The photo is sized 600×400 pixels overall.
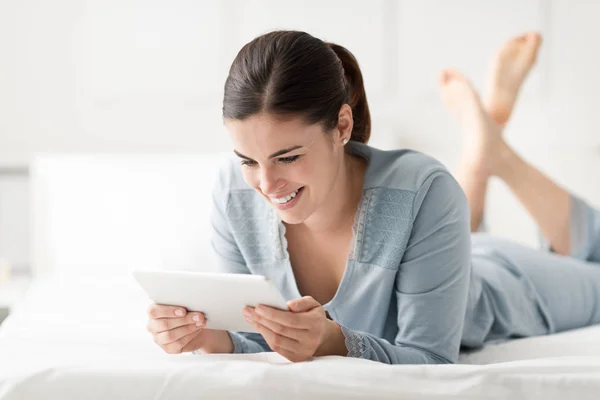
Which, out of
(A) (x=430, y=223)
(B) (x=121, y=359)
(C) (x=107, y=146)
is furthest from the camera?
(C) (x=107, y=146)

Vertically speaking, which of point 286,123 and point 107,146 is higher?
point 286,123

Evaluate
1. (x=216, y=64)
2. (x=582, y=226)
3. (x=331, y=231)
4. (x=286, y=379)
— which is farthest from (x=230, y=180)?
(x=216, y=64)

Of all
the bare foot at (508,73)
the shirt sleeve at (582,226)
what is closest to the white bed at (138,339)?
the shirt sleeve at (582,226)

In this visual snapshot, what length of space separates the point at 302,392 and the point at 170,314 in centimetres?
36

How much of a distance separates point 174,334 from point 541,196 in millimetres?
1495

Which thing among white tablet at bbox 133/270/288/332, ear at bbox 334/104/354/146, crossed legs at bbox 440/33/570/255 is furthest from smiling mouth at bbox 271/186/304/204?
crossed legs at bbox 440/33/570/255

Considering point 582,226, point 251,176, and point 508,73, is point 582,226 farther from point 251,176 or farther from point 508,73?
point 251,176

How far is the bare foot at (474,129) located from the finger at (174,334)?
4.56ft

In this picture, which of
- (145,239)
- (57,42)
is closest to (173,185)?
(145,239)

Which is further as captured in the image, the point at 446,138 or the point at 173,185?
the point at 446,138

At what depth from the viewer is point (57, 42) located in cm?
342

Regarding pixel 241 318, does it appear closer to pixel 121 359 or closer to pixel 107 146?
pixel 121 359

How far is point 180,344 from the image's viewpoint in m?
1.67

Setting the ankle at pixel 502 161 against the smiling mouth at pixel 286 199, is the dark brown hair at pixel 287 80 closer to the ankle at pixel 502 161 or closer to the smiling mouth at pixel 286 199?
the smiling mouth at pixel 286 199
